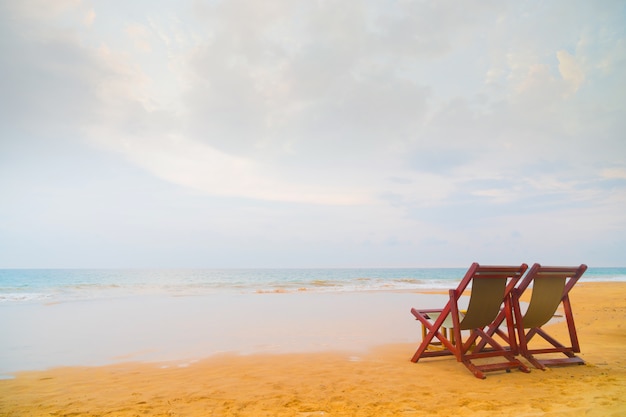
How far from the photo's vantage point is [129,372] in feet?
19.0

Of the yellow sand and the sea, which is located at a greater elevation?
the yellow sand

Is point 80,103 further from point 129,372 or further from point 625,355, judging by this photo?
point 625,355

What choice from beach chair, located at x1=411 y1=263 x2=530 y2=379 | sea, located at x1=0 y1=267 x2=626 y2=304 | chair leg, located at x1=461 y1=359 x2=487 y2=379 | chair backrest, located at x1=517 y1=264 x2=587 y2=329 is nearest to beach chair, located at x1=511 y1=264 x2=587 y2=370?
chair backrest, located at x1=517 y1=264 x2=587 y2=329

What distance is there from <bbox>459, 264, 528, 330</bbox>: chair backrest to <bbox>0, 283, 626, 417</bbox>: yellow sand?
783 millimetres

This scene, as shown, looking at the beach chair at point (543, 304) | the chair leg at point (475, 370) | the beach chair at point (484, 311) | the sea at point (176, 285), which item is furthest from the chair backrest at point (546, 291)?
the sea at point (176, 285)

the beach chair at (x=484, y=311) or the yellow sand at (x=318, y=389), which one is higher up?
the beach chair at (x=484, y=311)

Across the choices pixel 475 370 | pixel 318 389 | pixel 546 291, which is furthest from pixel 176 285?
pixel 546 291

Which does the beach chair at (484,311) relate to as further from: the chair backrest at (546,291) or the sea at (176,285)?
the sea at (176,285)

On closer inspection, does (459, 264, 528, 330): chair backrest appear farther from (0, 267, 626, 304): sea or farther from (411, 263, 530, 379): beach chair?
(0, 267, 626, 304): sea

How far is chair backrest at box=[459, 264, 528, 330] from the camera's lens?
537cm

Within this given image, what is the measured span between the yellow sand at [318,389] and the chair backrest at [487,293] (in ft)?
2.57

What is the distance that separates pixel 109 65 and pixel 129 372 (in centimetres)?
1197

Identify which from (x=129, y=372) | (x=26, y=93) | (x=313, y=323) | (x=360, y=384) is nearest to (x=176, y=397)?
(x=129, y=372)

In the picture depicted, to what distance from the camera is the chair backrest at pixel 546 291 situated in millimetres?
5758
